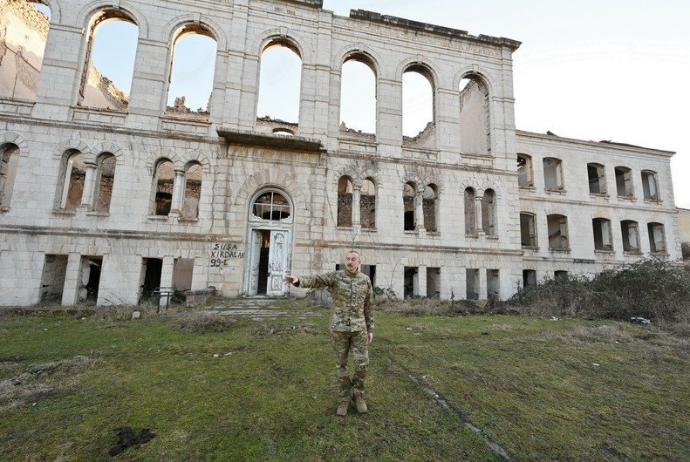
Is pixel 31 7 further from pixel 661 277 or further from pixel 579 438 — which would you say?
pixel 661 277

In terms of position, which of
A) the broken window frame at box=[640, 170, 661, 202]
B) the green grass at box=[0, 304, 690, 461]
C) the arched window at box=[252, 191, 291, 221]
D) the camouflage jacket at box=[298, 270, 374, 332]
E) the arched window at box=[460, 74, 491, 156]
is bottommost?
the green grass at box=[0, 304, 690, 461]

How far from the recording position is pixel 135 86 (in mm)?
12680

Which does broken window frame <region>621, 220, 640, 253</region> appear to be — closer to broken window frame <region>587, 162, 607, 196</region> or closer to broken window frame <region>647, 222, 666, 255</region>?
broken window frame <region>647, 222, 666, 255</region>

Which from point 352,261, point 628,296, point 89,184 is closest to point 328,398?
point 352,261

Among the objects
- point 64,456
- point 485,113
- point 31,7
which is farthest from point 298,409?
point 31,7

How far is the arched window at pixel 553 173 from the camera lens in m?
19.6

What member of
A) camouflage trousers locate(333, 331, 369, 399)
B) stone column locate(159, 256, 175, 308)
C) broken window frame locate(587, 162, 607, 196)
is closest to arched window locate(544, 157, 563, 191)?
broken window frame locate(587, 162, 607, 196)

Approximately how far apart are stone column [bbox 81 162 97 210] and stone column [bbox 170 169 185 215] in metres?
2.86

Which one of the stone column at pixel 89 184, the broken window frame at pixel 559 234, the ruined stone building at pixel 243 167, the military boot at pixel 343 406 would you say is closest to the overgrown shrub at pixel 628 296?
the ruined stone building at pixel 243 167

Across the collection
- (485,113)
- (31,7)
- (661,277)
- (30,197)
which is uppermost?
(31,7)

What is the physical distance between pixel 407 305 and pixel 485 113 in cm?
1218

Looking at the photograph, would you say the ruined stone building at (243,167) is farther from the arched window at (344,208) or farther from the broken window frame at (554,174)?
the broken window frame at (554,174)

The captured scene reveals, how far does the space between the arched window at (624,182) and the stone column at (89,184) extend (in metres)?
29.3

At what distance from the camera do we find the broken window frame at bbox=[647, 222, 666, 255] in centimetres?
2003
